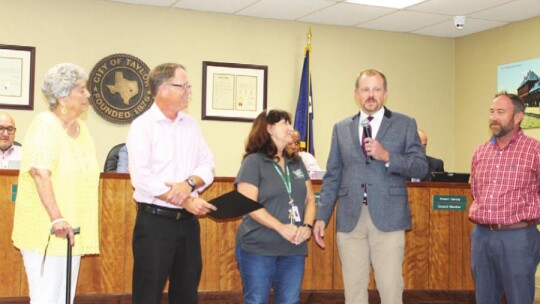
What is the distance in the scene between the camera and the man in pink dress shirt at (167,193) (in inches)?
137

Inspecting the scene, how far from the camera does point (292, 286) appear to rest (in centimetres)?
368

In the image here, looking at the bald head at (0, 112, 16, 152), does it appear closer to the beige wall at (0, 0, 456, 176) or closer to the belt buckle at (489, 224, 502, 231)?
the beige wall at (0, 0, 456, 176)

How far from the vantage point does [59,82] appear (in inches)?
124

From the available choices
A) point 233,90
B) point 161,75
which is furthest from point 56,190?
point 233,90

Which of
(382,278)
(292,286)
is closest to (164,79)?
(292,286)

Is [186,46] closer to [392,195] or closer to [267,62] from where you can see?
[267,62]

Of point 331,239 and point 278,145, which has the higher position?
point 278,145

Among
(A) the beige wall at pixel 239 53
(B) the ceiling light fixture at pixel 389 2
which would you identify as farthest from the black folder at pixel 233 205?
(B) the ceiling light fixture at pixel 389 2

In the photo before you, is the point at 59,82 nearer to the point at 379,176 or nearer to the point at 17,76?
the point at 379,176

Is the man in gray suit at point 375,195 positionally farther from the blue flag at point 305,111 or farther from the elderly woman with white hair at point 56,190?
the blue flag at point 305,111

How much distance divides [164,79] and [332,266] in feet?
9.20

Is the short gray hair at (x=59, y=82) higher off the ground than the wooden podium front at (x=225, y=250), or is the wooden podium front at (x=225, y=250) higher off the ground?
the short gray hair at (x=59, y=82)

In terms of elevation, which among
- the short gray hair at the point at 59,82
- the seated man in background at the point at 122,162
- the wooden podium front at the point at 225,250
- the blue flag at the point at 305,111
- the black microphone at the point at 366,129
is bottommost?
the wooden podium front at the point at 225,250

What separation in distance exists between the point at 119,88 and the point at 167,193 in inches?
183
